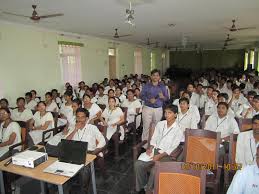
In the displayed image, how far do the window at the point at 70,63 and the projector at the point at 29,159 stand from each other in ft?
17.6

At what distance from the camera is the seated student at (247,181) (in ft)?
5.79

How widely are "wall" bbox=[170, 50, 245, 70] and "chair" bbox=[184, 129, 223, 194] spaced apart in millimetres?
17297

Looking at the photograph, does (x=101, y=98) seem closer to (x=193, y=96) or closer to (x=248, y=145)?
(x=193, y=96)

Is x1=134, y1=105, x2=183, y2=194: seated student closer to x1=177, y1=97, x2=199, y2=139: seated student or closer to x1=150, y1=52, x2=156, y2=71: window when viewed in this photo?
x1=177, y1=97, x2=199, y2=139: seated student

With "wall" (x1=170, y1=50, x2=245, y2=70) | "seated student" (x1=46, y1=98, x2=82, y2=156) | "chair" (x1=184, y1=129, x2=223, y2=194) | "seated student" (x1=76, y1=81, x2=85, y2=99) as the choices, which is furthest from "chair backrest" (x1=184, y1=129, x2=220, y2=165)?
"wall" (x1=170, y1=50, x2=245, y2=70)

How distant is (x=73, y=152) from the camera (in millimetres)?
2439

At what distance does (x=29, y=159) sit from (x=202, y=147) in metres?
1.94

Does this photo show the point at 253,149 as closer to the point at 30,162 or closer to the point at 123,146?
the point at 30,162

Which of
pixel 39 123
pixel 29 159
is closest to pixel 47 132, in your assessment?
pixel 39 123

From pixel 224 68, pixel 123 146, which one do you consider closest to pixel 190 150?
pixel 123 146

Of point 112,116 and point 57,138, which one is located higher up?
point 112,116

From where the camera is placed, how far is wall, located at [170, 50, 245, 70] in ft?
59.8

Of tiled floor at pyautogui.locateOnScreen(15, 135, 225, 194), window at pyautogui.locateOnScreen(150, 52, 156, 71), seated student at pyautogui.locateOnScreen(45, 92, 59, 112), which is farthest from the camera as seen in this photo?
window at pyautogui.locateOnScreen(150, 52, 156, 71)

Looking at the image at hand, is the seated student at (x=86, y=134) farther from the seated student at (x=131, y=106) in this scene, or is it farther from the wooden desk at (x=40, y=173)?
the seated student at (x=131, y=106)
